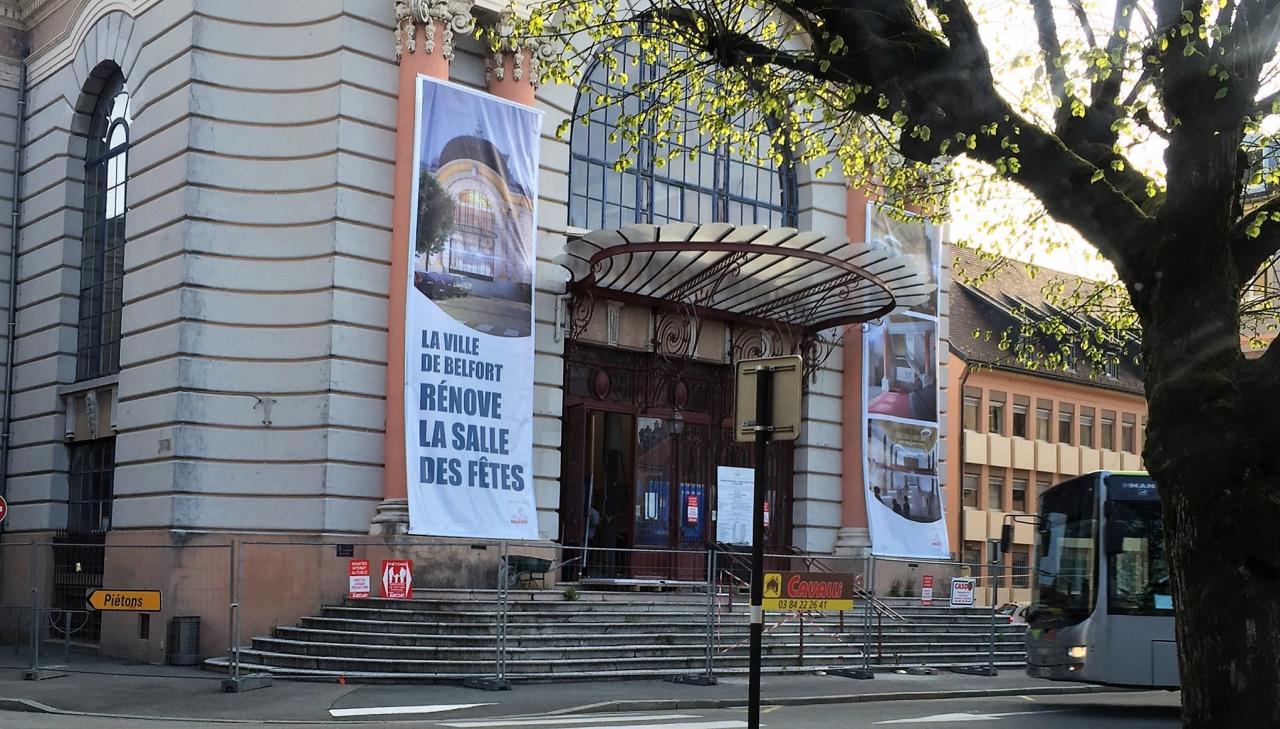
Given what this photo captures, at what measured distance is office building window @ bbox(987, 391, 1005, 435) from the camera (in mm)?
49812

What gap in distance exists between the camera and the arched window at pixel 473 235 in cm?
2278

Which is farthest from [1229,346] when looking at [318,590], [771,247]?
[318,590]

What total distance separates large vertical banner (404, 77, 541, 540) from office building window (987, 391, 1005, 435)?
29274 millimetres

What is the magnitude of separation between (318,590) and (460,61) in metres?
8.61

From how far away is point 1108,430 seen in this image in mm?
54938

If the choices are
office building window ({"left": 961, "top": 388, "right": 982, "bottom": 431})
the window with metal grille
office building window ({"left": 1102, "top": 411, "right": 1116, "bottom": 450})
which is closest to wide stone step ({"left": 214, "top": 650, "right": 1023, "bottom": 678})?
the window with metal grille

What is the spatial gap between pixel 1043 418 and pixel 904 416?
79.3ft

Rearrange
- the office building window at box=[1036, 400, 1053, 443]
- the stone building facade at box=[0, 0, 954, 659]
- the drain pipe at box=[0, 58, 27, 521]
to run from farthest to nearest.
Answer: the office building window at box=[1036, 400, 1053, 443] → the drain pipe at box=[0, 58, 27, 521] → the stone building facade at box=[0, 0, 954, 659]

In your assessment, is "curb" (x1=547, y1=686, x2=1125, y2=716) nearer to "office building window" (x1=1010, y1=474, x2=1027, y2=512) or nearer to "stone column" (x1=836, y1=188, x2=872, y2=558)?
"stone column" (x1=836, y1=188, x2=872, y2=558)

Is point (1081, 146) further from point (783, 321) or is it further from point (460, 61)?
point (783, 321)

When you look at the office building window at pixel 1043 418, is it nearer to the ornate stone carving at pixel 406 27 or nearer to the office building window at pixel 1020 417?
the office building window at pixel 1020 417

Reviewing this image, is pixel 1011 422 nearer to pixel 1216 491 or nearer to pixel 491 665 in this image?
pixel 491 665

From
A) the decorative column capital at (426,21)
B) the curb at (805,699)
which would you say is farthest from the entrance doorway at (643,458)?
the curb at (805,699)

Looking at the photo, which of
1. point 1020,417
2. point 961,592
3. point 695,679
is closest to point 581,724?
point 695,679
